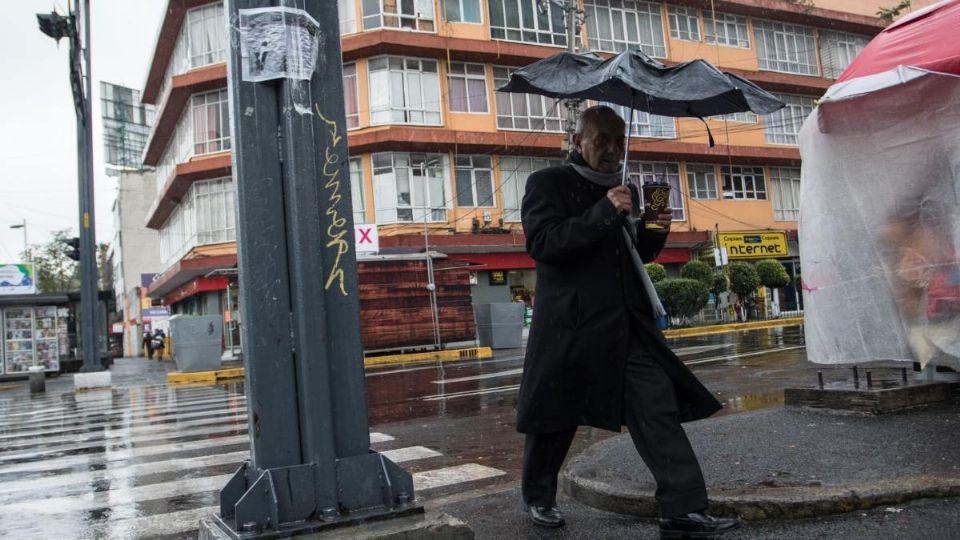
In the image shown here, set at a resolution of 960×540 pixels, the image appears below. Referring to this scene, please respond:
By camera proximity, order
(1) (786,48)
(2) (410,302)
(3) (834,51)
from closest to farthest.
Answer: (2) (410,302) < (1) (786,48) < (3) (834,51)

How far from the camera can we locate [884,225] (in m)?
4.94

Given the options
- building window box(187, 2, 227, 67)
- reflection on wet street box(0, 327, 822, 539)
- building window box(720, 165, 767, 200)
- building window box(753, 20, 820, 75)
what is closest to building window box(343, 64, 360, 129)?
building window box(187, 2, 227, 67)

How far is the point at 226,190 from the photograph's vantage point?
2852 cm

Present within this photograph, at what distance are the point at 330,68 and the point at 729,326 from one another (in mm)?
23873

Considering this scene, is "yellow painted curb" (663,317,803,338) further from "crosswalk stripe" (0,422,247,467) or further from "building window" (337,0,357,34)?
"crosswalk stripe" (0,422,247,467)

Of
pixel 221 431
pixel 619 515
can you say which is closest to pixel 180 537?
pixel 619 515

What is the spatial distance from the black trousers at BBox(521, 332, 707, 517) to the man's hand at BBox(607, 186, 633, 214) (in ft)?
1.98

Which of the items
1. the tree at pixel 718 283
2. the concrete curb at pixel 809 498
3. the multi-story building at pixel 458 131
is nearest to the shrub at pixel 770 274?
the tree at pixel 718 283

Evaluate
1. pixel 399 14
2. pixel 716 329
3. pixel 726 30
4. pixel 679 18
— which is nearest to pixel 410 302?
pixel 716 329

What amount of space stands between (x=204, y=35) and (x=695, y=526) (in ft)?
96.1

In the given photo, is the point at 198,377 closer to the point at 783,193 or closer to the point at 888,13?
the point at 783,193

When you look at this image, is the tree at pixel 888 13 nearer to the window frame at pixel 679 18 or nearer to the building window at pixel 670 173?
the window frame at pixel 679 18

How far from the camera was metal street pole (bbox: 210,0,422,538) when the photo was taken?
8.62ft

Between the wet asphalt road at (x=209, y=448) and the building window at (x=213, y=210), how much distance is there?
1578 cm
